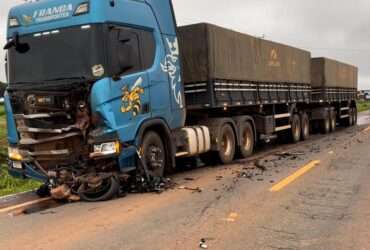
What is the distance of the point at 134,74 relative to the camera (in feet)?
29.6

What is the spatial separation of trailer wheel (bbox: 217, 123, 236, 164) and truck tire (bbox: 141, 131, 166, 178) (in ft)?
11.1

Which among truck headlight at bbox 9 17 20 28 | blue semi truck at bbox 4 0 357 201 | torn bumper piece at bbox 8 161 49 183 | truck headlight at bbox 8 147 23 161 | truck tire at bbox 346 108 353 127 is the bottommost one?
truck tire at bbox 346 108 353 127

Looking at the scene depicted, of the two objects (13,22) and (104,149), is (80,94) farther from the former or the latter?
(13,22)

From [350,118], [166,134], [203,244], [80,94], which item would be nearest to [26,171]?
[80,94]

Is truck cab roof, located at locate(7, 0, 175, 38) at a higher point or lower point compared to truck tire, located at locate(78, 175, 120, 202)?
higher

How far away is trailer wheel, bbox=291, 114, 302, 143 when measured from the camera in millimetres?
19297

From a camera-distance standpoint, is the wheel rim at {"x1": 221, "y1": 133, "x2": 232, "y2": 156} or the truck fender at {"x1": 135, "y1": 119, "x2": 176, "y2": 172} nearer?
the truck fender at {"x1": 135, "y1": 119, "x2": 176, "y2": 172}

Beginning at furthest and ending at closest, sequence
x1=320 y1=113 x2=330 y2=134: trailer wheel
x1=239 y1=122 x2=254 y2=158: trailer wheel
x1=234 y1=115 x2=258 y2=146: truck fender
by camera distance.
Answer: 1. x1=320 y1=113 x2=330 y2=134: trailer wheel
2. x1=239 y1=122 x2=254 y2=158: trailer wheel
3. x1=234 y1=115 x2=258 y2=146: truck fender

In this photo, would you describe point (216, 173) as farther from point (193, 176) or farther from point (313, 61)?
point (313, 61)

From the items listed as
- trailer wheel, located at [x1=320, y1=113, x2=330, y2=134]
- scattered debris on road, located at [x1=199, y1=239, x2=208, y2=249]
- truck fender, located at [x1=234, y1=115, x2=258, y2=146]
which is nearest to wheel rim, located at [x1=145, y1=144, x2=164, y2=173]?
scattered debris on road, located at [x1=199, y1=239, x2=208, y2=249]

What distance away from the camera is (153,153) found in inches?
376

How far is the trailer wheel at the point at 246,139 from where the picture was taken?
14.4 m

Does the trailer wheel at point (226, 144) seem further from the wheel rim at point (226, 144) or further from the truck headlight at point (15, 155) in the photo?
the truck headlight at point (15, 155)

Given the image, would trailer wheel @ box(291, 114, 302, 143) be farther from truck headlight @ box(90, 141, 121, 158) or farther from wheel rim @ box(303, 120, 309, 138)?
truck headlight @ box(90, 141, 121, 158)
